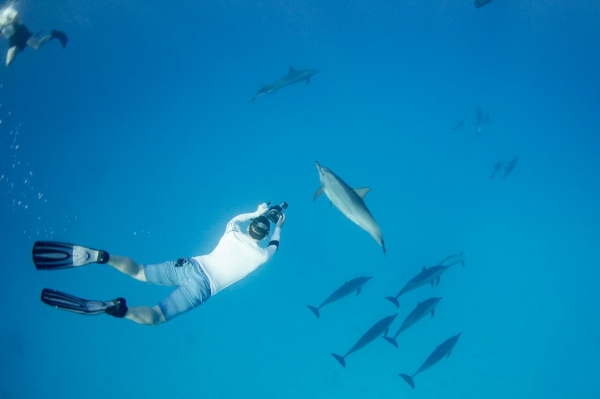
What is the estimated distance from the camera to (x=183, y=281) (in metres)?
5.07

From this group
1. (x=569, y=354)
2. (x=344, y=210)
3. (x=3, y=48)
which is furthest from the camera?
(x=569, y=354)

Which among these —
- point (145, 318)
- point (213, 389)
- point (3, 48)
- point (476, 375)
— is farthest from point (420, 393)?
point (3, 48)

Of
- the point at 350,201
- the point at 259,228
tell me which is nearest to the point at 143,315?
the point at 259,228

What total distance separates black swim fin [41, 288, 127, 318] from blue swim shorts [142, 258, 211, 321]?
760mm

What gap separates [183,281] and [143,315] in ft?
2.80

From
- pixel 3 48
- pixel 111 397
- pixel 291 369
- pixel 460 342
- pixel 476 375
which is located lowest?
pixel 476 375

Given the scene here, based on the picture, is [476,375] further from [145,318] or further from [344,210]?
[145,318]

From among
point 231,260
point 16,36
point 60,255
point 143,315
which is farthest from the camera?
point 16,36

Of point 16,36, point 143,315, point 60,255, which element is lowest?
point 143,315

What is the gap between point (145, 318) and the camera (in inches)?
170

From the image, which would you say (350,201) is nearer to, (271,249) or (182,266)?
(271,249)

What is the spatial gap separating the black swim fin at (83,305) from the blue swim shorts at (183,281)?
29.9 inches

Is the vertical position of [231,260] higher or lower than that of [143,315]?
higher

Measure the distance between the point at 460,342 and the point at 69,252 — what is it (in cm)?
2521
